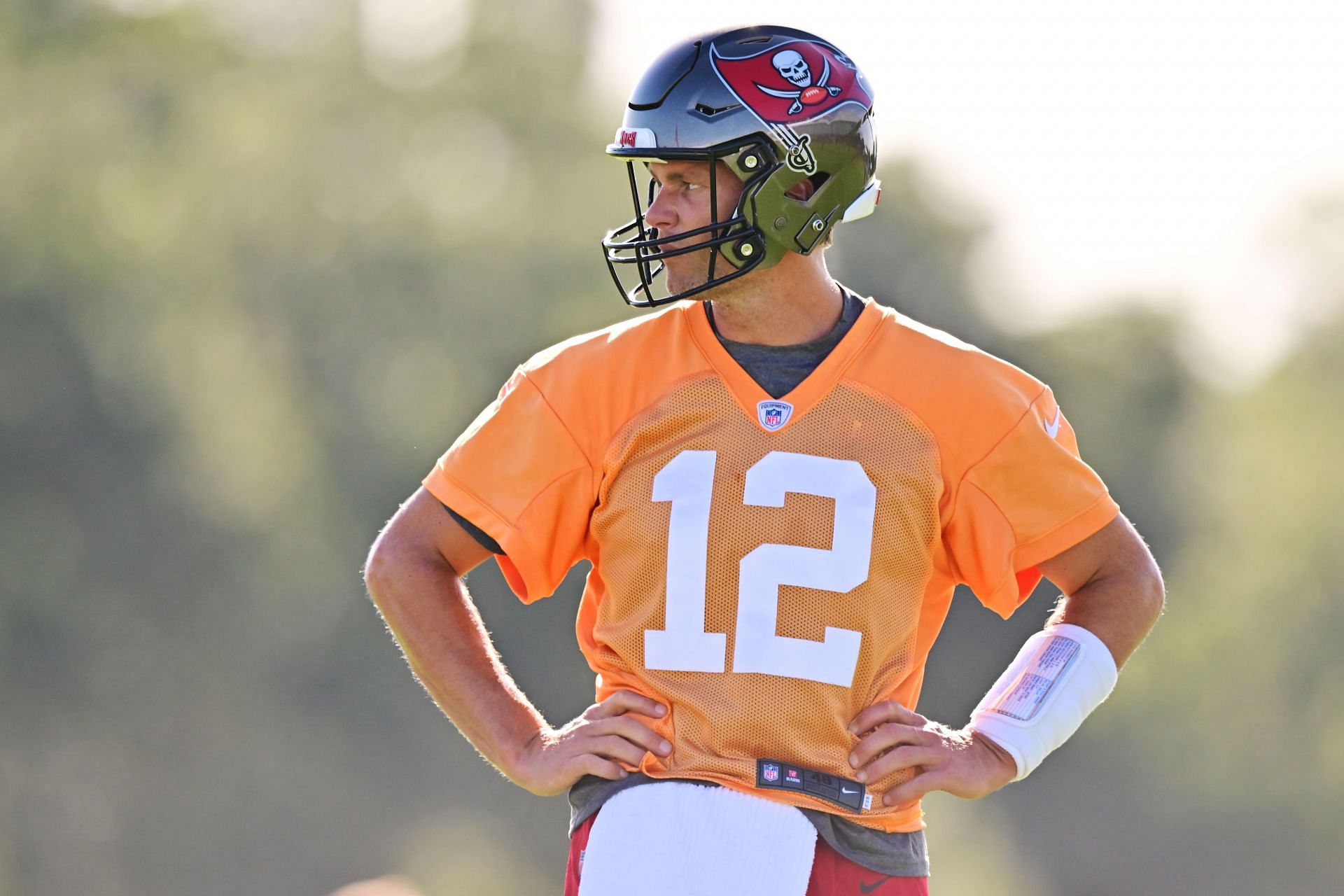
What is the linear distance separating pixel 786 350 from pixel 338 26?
819 inches

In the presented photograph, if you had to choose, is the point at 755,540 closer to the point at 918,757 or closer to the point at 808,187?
the point at 918,757

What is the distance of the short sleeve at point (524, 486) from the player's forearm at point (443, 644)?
14cm

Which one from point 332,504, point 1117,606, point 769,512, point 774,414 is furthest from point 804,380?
point 332,504

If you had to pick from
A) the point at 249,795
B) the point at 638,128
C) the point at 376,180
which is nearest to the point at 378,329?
the point at 376,180

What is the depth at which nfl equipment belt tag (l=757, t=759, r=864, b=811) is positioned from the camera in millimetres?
A: 3186

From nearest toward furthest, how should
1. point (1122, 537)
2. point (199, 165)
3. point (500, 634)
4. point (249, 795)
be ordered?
point (1122, 537)
point (249, 795)
point (500, 634)
point (199, 165)

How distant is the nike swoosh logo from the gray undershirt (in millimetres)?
417

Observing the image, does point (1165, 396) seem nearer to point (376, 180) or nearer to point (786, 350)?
point (376, 180)

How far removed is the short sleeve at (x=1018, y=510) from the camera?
3375 mm

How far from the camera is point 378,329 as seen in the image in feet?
71.3

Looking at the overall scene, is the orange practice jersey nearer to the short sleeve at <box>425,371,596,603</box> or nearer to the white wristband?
the short sleeve at <box>425,371,596,603</box>

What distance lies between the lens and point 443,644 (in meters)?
3.47

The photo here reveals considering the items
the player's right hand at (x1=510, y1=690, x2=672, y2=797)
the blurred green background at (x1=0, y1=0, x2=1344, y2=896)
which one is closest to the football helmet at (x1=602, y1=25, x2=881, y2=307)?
the player's right hand at (x1=510, y1=690, x2=672, y2=797)

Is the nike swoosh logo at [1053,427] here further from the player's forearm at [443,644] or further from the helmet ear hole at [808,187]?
the player's forearm at [443,644]
